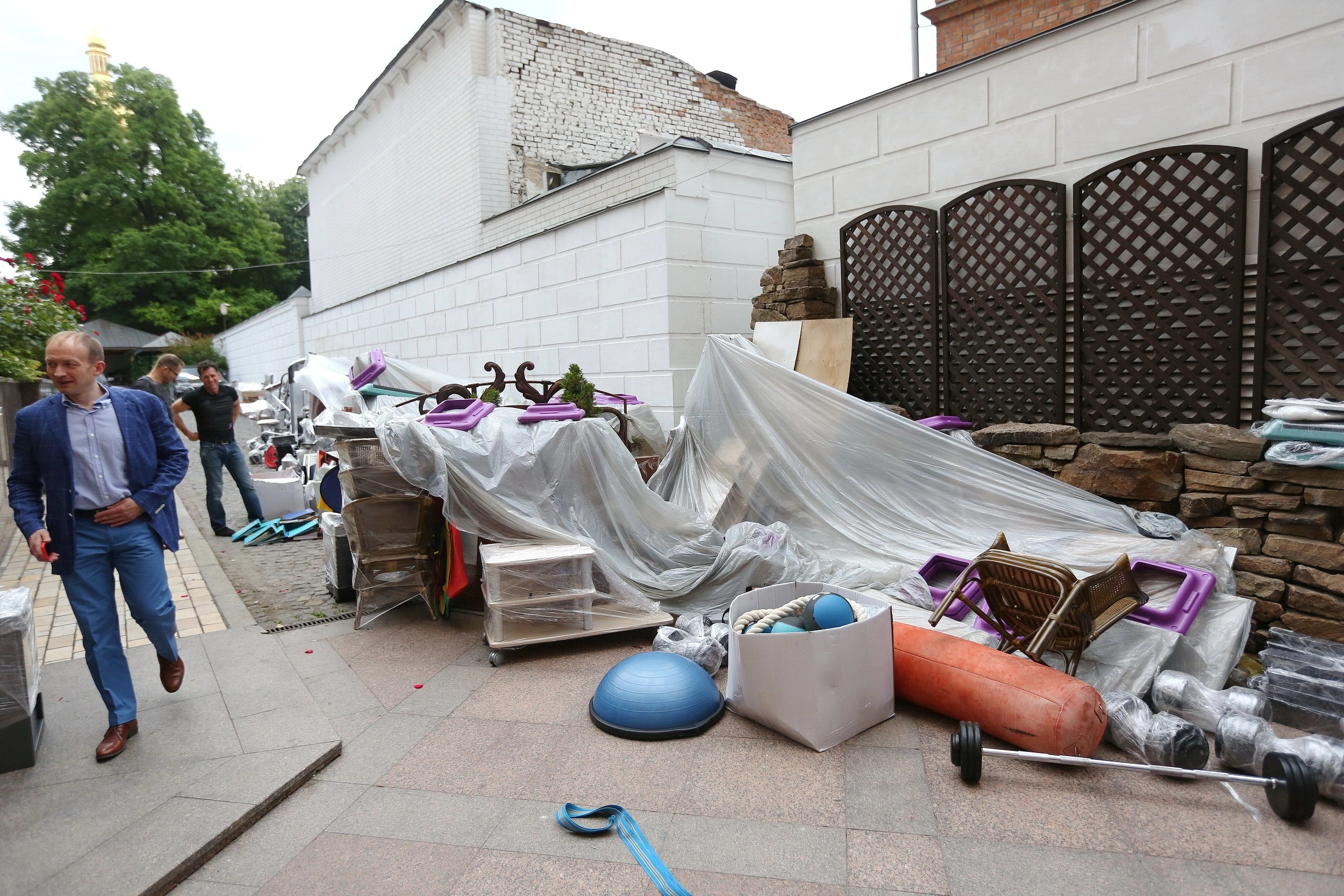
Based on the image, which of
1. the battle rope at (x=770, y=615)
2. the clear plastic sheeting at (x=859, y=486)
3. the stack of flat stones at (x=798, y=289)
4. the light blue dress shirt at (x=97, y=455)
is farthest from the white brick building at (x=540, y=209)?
the light blue dress shirt at (x=97, y=455)

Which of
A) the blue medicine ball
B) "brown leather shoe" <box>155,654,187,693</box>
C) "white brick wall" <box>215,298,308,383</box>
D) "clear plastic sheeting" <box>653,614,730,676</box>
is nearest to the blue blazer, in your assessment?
"brown leather shoe" <box>155,654,187,693</box>

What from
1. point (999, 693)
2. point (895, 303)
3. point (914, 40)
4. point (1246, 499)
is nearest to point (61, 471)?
point (999, 693)

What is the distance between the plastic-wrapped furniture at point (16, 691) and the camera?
292 cm

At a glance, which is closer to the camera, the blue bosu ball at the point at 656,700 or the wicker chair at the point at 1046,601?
the wicker chair at the point at 1046,601

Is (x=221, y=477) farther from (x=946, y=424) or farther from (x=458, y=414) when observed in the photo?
(x=946, y=424)

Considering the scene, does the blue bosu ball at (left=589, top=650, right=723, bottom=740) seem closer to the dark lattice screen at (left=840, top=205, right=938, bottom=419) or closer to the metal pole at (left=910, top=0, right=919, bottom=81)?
the dark lattice screen at (left=840, top=205, right=938, bottom=419)

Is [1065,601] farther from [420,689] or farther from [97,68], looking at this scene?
[97,68]

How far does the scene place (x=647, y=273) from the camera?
6.56 m

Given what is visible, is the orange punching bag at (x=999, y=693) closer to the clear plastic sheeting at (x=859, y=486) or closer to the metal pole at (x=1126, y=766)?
the metal pole at (x=1126, y=766)

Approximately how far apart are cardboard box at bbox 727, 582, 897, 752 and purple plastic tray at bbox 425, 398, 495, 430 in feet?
6.93

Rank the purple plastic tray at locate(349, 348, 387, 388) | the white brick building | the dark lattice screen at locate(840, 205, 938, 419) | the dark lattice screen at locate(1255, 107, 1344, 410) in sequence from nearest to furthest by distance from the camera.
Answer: the dark lattice screen at locate(1255, 107, 1344, 410)
the dark lattice screen at locate(840, 205, 938, 419)
the white brick building
the purple plastic tray at locate(349, 348, 387, 388)

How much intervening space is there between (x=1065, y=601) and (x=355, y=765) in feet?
9.25

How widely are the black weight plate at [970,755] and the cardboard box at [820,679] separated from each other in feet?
1.51

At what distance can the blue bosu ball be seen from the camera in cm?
322
